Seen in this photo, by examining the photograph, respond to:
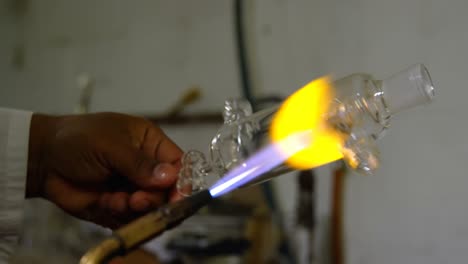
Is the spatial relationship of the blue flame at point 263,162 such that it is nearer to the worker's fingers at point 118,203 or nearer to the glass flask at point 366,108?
the glass flask at point 366,108

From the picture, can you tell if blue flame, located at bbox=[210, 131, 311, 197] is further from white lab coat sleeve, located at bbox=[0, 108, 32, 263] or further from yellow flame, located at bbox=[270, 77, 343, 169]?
Answer: white lab coat sleeve, located at bbox=[0, 108, 32, 263]

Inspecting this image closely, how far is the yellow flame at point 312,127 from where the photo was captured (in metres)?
0.33

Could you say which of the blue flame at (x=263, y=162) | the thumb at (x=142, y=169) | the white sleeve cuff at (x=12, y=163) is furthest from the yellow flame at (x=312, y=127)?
the white sleeve cuff at (x=12, y=163)

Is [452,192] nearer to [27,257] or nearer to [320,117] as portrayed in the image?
[320,117]

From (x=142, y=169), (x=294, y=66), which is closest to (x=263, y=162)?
(x=142, y=169)

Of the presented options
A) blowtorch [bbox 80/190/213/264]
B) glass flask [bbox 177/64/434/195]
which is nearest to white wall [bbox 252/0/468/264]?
glass flask [bbox 177/64/434/195]

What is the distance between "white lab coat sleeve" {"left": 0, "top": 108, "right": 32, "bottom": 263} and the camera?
1.80ft

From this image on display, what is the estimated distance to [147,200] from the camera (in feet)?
1.70

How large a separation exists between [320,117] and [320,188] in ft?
1.81

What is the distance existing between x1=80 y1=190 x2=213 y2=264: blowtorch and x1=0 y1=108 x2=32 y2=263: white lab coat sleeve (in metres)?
0.32

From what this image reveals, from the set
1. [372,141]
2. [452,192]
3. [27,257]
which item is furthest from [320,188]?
[27,257]

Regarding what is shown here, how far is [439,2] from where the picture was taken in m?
0.72

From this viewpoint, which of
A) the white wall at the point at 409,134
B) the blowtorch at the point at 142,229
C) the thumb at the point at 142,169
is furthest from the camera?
the white wall at the point at 409,134

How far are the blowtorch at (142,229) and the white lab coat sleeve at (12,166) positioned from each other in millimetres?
321
